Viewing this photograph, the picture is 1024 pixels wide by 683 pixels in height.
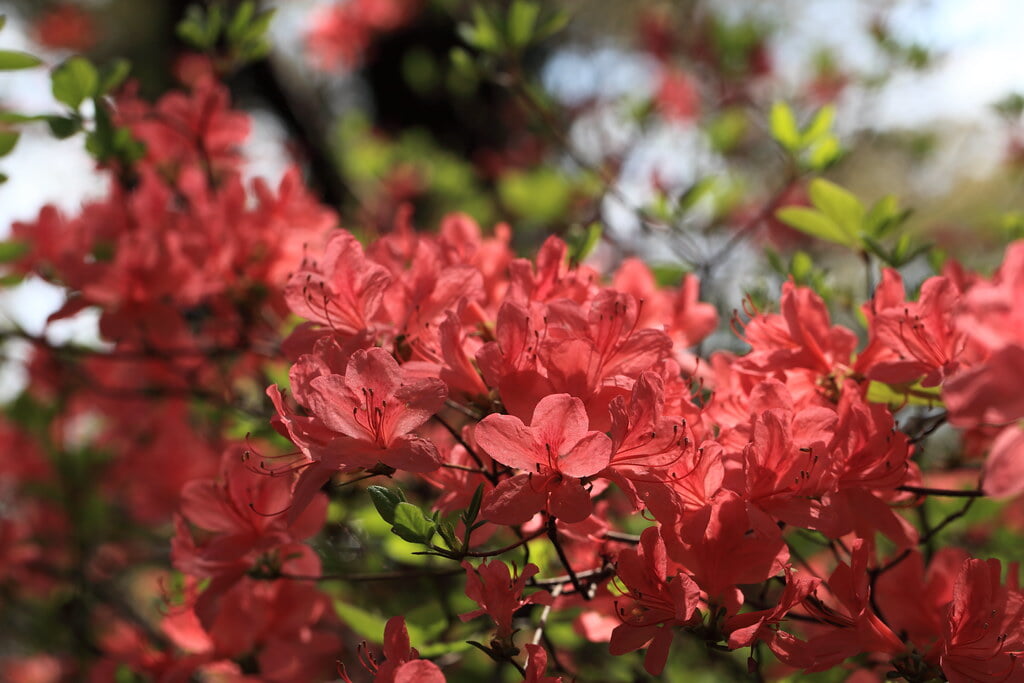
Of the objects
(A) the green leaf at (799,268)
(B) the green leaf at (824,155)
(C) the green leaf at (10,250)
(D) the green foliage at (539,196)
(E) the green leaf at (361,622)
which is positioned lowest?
(D) the green foliage at (539,196)

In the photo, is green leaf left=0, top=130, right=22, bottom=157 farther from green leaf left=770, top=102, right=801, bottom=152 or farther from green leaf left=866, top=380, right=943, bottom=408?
green leaf left=770, top=102, right=801, bottom=152

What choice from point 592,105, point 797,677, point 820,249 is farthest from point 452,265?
point 820,249

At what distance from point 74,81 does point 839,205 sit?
1274 mm

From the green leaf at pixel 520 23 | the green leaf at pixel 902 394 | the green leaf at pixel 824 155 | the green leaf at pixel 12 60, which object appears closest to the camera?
the green leaf at pixel 902 394

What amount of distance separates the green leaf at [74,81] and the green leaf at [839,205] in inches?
47.2

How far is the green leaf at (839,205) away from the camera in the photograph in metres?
1.24

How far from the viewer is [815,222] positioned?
1274 mm

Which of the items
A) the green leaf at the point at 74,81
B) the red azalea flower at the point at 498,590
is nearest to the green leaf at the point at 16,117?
the green leaf at the point at 74,81

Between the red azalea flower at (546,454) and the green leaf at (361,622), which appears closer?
the red azalea flower at (546,454)

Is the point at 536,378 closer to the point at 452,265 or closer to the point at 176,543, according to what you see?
the point at 452,265

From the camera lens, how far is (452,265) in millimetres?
1089

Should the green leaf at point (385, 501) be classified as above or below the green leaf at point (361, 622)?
above

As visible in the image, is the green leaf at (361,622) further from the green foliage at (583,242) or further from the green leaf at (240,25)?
the green leaf at (240,25)

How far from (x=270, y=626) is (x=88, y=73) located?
3.14ft
